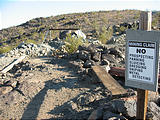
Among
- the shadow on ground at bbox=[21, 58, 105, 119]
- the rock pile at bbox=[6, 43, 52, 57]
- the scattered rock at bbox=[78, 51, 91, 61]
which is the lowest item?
the shadow on ground at bbox=[21, 58, 105, 119]

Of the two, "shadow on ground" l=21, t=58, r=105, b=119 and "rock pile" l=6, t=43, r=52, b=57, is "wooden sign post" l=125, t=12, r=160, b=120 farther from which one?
"rock pile" l=6, t=43, r=52, b=57

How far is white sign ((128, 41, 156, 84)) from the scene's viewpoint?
342 cm

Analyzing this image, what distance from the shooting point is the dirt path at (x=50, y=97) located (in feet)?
16.8

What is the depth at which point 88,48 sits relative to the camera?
932 cm

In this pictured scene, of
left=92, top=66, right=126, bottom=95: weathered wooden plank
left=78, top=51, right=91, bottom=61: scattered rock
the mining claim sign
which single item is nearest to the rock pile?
left=78, top=51, right=91, bottom=61: scattered rock

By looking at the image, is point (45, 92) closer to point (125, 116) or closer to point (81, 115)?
point (81, 115)

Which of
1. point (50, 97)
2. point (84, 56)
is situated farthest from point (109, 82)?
point (84, 56)

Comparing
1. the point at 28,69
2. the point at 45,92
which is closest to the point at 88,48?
the point at 28,69

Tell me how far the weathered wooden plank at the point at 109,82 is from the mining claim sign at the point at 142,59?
1.66 metres

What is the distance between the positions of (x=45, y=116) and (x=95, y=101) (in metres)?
1.31

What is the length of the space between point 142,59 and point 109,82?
2.56m

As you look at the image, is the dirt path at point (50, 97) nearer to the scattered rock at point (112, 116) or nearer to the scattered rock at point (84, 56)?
the scattered rock at point (112, 116)

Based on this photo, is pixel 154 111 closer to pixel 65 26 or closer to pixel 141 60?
pixel 141 60

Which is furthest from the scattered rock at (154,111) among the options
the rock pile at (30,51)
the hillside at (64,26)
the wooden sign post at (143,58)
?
the hillside at (64,26)
